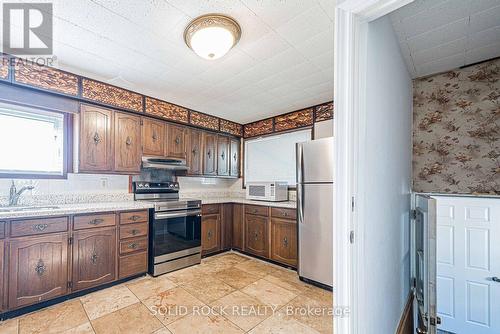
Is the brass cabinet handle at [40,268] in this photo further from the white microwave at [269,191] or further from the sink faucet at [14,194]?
the white microwave at [269,191]

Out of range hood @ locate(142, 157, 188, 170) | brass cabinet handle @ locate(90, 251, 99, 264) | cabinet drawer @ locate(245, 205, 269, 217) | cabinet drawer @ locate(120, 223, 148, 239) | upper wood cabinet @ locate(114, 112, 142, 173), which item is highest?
upper wood cabinet @ locate(114, 112, 142, 173)

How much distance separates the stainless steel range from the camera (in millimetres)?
2799

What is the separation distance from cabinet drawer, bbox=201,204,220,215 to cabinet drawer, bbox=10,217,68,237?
162cm

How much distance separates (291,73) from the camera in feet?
7.91

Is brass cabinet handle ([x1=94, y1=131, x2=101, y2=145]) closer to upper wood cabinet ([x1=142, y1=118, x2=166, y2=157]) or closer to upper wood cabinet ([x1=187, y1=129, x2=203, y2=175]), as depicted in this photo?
upper wood cabinet ([x1=142, y1=118, x2=166, y2=157])

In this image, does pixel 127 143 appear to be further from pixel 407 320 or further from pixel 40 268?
pixel 407 320

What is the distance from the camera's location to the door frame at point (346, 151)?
1093mm

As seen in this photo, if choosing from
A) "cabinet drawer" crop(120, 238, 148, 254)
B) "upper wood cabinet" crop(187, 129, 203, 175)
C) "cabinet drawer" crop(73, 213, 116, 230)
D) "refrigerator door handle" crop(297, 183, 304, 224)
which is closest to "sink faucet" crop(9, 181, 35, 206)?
"cabinet drawer" crop(73, 213, 116, 230)

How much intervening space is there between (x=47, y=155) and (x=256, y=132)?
9.56 feet

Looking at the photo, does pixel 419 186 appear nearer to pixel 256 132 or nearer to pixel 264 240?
pixel 264 240

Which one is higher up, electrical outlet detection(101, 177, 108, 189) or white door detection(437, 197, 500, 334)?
electrical outlet detection(101, 177, 108, 189)

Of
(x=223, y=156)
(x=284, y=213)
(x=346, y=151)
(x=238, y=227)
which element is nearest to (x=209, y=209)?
(x=238, y=227)

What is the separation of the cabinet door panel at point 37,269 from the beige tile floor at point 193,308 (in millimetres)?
146

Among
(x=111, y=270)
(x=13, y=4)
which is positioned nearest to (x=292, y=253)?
(x=111, y=270)
